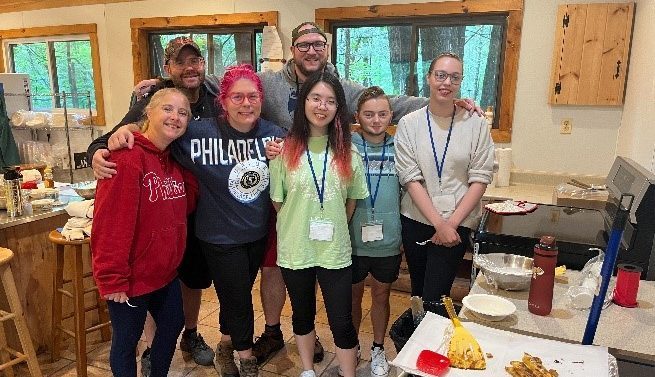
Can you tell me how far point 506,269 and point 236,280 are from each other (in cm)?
115

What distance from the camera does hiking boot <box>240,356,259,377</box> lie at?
7.63 feet

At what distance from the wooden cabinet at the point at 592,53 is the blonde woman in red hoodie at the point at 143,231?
9.07ft

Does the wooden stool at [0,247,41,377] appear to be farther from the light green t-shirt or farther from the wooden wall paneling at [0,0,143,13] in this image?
the wooden wall paneling at [0,0,143,13]

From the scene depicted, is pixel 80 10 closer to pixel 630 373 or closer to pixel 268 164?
pixel 268 164

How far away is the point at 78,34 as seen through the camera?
17.8 ft

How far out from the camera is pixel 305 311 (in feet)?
7.10

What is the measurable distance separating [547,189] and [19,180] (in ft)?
11.3

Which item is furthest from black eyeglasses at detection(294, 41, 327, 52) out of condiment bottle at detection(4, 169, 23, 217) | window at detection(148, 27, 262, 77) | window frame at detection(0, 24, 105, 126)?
window frame at detection(0, 24, 105, 126)

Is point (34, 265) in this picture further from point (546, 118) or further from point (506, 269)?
point (546, 118)

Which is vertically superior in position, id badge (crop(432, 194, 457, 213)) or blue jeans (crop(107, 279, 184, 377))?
id badge (crop(432, 194, 457, 213))

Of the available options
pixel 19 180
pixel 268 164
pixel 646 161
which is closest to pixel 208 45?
pixel 19 180

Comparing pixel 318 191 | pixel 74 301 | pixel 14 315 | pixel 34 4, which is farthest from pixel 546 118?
pixel 34 4

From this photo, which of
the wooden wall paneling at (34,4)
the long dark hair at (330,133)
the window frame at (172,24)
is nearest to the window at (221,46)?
the window frame at (172,24)

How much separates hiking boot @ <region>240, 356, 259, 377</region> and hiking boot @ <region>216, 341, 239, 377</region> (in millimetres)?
110
